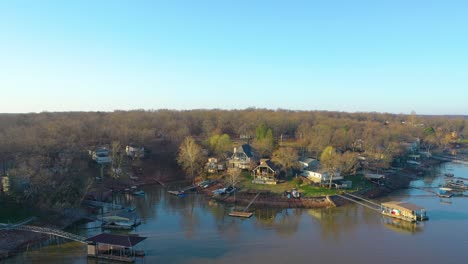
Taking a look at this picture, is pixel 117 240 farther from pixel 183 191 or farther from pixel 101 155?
pixel 101 155

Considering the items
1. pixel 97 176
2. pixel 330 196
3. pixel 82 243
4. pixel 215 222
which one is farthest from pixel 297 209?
pixel 97 176

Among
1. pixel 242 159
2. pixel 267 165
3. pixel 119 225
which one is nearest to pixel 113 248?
pixel 119 225

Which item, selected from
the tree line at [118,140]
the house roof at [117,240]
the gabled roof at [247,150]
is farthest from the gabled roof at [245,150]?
the house roof at [117,240]

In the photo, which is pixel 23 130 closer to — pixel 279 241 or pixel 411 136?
pixel 279 241

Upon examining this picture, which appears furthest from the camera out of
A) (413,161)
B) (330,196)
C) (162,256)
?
(413,161)

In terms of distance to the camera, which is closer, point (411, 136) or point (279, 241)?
point (279, 241)

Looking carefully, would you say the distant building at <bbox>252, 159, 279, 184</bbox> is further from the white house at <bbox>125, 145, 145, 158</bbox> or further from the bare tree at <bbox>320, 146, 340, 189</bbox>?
the white house at <bbox>125, 145, 145, 158</bbox>

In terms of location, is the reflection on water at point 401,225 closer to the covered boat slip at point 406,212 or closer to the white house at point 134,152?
the covered boat slip at point 406,212
